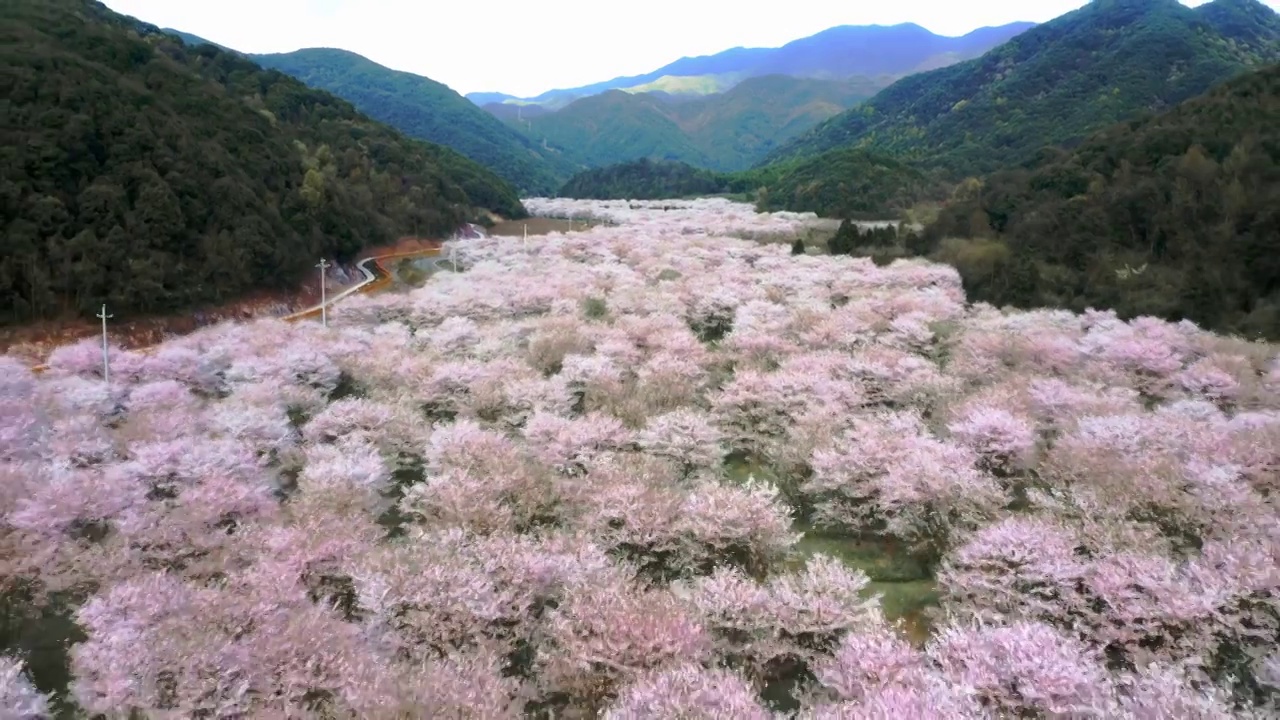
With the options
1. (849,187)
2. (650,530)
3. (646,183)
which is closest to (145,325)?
(650,530)

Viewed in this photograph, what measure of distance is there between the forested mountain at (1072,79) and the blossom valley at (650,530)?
3463 inches

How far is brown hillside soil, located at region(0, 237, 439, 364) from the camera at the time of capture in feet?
106

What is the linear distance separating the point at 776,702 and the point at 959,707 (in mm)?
3520

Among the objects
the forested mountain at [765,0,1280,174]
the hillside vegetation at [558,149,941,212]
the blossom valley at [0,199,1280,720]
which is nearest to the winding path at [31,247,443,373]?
the blossom valley at [0,199,1280,720]

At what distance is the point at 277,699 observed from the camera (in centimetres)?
987

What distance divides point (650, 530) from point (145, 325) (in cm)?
3483

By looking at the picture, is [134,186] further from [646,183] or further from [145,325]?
[646,183]

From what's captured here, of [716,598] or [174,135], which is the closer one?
[716,598]

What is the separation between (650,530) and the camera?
48.1ft

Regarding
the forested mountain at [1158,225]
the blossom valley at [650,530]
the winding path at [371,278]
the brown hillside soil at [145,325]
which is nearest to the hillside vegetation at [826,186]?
the forested mountain at [1158,225]

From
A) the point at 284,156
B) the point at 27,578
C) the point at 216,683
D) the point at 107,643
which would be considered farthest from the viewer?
the point at 284,156

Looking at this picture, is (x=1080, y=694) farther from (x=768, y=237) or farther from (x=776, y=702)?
(x=768, y=237)

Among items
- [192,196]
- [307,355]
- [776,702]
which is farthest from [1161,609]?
[192,196]

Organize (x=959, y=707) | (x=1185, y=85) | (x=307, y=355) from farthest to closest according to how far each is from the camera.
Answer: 1. (x=1185, y=85)
2. (x=307, y=355)
3. (x=959, y=707)
